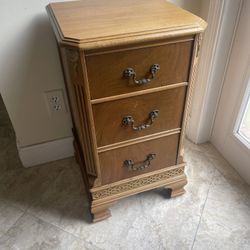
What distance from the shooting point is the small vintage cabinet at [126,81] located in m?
0.69

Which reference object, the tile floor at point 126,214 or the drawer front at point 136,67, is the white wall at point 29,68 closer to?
the tile floor at point 126,214

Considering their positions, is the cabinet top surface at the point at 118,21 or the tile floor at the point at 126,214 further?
the tile floor at the point at 126,214

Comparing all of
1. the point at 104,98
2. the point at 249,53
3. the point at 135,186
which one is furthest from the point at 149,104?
the point at 249,53

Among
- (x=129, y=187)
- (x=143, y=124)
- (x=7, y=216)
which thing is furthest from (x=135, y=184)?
(x=7, y=216)

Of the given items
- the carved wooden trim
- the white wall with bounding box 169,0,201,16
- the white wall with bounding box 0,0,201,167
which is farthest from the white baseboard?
the white wall with bounding box 169,0,201,16

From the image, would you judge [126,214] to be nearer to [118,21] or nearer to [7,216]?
[7,216]

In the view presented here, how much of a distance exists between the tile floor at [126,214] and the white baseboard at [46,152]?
4cm

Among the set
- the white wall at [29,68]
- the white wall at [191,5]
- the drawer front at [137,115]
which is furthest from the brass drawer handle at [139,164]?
the white wall at [191,5]

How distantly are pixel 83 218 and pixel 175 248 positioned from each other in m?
0.40

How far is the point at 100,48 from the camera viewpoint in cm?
67

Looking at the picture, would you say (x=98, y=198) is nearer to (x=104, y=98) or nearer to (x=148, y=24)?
(x=104, y=98)

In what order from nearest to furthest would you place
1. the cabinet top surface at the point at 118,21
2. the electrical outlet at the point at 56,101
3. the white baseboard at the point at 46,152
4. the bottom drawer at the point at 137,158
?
1. the cabinet top surface at the point at 118,21
2. the bottom drawer at the point at 137,158
3. the electrical outlet at the point at 56,101
4. the white baseboard at the point at 46,152

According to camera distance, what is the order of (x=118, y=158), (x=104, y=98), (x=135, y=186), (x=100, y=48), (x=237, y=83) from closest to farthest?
(x=100, y=48) < (x=104, y=98) < (x=118, y=158) < (x=135, y=186) < (x=237, y=83)

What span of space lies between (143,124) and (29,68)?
0.56m
